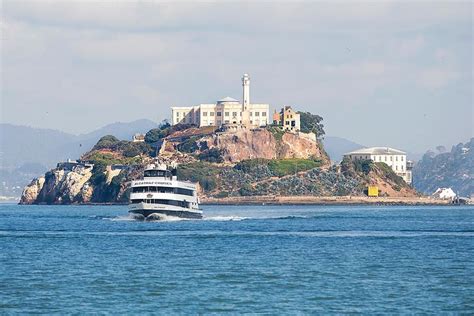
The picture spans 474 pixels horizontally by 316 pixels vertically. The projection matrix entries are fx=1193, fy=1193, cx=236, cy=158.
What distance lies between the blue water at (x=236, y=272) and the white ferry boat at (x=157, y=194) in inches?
643


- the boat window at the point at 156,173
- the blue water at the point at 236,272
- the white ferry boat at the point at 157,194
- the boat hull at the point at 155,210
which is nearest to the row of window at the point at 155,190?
the white ferry boat at the point at 157,194

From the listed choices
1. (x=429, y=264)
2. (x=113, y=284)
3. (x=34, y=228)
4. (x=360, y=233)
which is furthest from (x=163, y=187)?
(x=113, y=284)

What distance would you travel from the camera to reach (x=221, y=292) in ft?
194

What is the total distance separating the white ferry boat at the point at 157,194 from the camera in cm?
12662

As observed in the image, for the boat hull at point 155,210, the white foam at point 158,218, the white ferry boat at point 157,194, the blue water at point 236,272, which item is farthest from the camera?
the white foam at point 158,218

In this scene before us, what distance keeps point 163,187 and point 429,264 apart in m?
56.6

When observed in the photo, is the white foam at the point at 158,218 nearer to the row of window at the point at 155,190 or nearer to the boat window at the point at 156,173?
the row of window at the point at 155,190

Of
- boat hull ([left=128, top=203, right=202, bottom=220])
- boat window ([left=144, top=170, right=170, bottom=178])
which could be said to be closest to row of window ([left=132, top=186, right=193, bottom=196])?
boat hull ([left=128, top=203, right=202, bottom=220])

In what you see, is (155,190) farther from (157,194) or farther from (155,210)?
(155,210)

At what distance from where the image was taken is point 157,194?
416ft

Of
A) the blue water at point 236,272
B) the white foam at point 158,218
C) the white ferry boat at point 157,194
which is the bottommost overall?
the blue water at point 236,272

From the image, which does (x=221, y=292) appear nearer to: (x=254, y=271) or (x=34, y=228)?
(x=254, y=271)

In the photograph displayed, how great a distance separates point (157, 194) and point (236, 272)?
192 ft

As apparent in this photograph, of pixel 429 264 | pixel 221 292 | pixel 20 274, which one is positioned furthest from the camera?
pixel 429 264
